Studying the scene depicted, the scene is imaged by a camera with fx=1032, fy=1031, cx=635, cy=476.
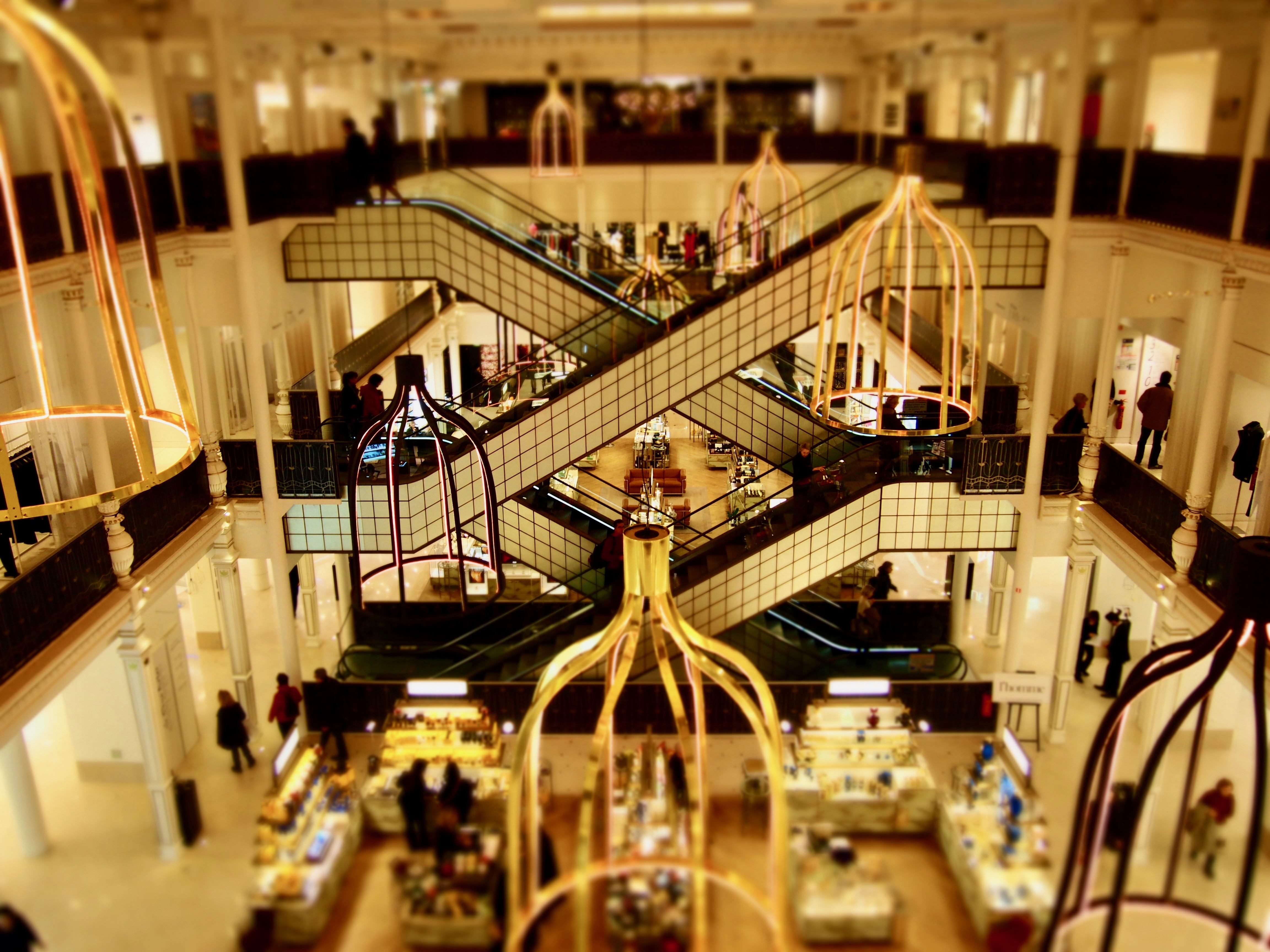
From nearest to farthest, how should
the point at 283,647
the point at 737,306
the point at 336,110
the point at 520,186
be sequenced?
the point at 737,306 < the point at 283,647 < the point at 336,110 < the point at 520,186

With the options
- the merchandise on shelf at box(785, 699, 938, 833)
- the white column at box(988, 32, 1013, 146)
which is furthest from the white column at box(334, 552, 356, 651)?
the white column at box(988, 32, 1013, 146)

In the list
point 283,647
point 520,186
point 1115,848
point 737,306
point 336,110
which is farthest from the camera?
point 520,186

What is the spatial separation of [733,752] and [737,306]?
5.68m

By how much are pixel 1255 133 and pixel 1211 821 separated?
6.52 m

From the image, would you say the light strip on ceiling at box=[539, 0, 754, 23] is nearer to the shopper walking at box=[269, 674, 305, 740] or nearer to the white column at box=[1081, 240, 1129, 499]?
the white column at box=[1081, 240, 1129, 499]

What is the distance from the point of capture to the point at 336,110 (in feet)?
49.1

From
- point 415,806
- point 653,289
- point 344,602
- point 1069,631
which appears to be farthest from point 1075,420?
point 344,602

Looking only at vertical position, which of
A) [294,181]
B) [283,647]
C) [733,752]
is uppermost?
[294,181]

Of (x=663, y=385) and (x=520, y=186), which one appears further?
(x=520, y=186)

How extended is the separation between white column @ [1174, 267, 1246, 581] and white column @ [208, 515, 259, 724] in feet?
35.2

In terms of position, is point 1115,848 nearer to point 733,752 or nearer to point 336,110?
point 733,752

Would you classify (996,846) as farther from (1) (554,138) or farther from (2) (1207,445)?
(1) (554,138)

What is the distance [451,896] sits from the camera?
386 inches

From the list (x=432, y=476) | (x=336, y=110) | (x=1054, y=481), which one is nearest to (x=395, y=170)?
(x=336, y=110)
